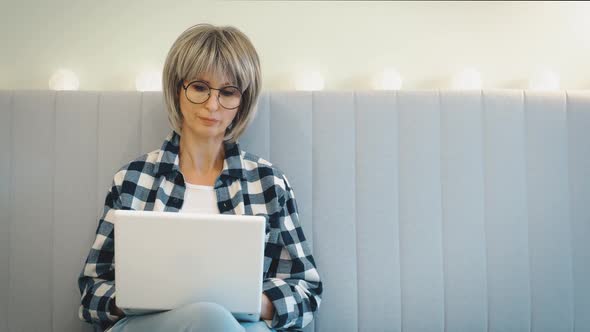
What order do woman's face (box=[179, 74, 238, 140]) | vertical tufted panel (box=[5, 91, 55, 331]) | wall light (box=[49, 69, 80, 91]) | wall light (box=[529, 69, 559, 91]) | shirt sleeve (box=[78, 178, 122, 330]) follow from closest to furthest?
shirt sleeve (box=[78, 178, 122, 330]) < woman's face (box=[179, 74, 238, 140]) < vertical tufted panel (box=[5, 91, 55, 331]) < wall light (box=[49, 69, 80, 91]) < wall light (box=[529, 69, 559, 91])

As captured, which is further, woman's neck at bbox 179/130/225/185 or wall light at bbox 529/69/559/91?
wall light at bbox 529/69/559/91

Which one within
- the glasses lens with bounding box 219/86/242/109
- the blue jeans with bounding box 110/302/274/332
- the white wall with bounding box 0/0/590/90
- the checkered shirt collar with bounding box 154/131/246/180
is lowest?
the blue jeans with bounding box 110/302/274/332

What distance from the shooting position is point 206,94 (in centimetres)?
143

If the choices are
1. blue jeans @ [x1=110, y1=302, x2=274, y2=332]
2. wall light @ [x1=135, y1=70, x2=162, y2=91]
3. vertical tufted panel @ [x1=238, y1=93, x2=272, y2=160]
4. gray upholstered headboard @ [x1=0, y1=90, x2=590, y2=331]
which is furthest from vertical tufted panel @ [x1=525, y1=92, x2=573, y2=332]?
wall light @ [x1=135, y1=70, x2=162, y2=91]

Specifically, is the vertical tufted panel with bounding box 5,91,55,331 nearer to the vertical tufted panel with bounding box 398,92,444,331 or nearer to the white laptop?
the white laptop

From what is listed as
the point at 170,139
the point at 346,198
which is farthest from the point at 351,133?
the point at 170,139

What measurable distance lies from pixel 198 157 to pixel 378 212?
22.6 inches

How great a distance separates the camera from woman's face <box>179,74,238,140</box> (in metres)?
1.43

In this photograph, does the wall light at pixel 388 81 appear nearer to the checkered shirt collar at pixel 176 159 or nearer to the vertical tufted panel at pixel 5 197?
the checkered shirt collar at pixel 176 159

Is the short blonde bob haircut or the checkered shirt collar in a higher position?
the short blonde bob haircut

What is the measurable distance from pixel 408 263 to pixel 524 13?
1013 mm

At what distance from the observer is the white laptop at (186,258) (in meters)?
1.06

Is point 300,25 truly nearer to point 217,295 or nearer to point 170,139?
point 170,139

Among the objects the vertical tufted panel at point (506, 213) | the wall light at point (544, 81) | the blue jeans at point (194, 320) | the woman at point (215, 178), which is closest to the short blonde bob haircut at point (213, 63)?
the woman at point (215, 178)
